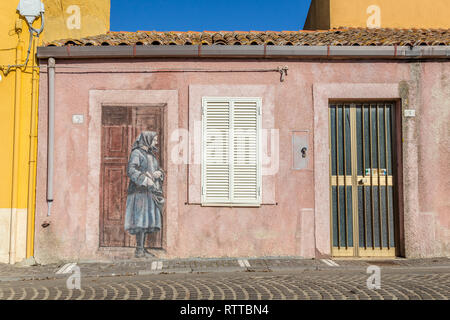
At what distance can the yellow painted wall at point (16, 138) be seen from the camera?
8.30m

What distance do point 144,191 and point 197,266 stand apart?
1.70 metres

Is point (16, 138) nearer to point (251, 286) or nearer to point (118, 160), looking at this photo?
point (118, 160)

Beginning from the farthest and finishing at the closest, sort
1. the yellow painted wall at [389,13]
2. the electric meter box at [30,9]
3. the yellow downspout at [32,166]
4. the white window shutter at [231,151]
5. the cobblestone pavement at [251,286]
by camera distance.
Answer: the yellow painted wall at [389,13] < the electric meter box at [30,9] < the white window shutter at [231,151] < the yellow downspout at [32,166] < the cobblestone pavement at [251,286]

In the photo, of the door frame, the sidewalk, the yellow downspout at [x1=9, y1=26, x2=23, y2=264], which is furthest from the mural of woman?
the door frame

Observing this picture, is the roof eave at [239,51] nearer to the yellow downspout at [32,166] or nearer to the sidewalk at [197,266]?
the yellow downspout at [32,166]

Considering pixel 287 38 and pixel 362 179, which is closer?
pixel 362 179

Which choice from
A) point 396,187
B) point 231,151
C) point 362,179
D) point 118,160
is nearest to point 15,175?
point 118,160

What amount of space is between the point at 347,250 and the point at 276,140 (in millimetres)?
2349

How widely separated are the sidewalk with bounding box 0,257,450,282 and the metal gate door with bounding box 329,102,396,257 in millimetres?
410

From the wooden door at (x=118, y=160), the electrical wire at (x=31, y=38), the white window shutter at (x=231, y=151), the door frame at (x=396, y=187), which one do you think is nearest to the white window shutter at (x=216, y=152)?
the white window shutter at (x=231, y=151)

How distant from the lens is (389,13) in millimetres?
12273

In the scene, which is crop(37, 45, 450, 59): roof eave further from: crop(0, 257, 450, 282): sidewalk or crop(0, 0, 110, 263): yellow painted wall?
crop(0, 257, 450, 282): sidewalk

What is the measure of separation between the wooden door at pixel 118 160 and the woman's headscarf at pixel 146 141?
0.22 feet
